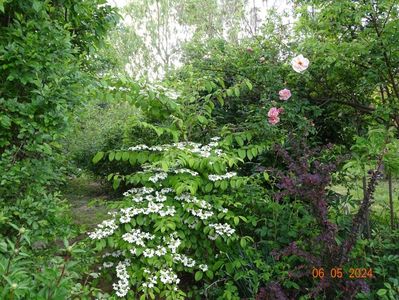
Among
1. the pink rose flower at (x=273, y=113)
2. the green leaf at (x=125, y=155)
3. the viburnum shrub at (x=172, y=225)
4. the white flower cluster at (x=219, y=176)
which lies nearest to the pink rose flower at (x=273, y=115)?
the pink rose flower at (x=273, y=113)

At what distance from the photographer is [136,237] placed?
2385 millimetres

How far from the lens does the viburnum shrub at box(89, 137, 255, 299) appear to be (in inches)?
92.0

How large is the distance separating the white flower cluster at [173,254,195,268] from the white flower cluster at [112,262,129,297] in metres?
0.33

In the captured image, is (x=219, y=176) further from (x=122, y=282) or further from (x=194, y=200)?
(x=122, y=282)

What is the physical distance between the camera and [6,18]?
6.82ft

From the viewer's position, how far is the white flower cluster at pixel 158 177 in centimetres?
260

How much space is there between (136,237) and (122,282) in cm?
29

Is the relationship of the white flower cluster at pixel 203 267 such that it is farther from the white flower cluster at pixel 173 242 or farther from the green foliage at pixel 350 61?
the green foliage at pixel 350 61

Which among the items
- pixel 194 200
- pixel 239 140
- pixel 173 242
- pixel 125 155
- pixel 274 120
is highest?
Result: pixel 274 120

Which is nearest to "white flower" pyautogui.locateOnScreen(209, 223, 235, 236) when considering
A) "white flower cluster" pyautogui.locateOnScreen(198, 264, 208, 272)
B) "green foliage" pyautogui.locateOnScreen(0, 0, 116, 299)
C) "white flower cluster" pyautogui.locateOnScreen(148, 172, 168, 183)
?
"white flower cluster" pyautogui.locateOnScreen(198, 264, 208, 272)

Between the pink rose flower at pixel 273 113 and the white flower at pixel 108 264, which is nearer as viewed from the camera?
the white flower at pixel 108 264

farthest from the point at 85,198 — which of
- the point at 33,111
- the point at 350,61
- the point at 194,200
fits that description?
the point at 350,61

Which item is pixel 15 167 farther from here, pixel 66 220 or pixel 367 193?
pixel 367 193

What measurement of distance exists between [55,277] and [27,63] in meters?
1.11
